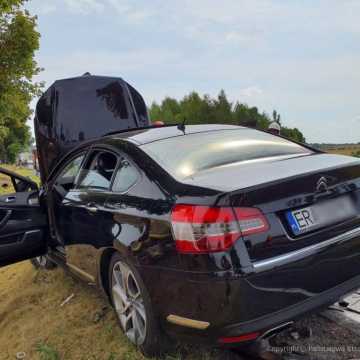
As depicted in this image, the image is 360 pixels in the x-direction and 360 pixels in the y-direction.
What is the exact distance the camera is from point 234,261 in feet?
7.05

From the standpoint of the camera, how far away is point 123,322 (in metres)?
3.07

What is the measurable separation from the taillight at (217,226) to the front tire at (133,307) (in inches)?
24.1

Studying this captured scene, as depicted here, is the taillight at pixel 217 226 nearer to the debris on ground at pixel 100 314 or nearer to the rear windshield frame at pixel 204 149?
the rear windshield frame at pixel 204 149

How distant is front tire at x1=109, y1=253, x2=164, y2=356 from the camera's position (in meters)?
2.64

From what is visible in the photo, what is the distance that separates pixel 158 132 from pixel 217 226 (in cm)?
152

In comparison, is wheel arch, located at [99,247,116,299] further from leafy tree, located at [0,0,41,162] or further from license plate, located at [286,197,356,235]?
leafy tree, located at [0,0,41,162]

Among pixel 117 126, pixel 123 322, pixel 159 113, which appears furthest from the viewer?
pixel 159 113

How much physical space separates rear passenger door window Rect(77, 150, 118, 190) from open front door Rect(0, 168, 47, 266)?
2.65 ft

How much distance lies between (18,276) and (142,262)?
12.0ft

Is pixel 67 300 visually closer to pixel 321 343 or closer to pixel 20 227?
pixel 20 227

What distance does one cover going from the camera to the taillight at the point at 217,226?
7.13 ft

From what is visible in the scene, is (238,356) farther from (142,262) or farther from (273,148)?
(273,148)

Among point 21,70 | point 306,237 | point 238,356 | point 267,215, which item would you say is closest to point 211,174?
point 267,215

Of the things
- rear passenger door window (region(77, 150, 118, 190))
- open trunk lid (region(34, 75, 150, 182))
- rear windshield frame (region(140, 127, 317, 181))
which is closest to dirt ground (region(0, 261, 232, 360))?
rear passenger door window (region(77, 150, 118, 190))
